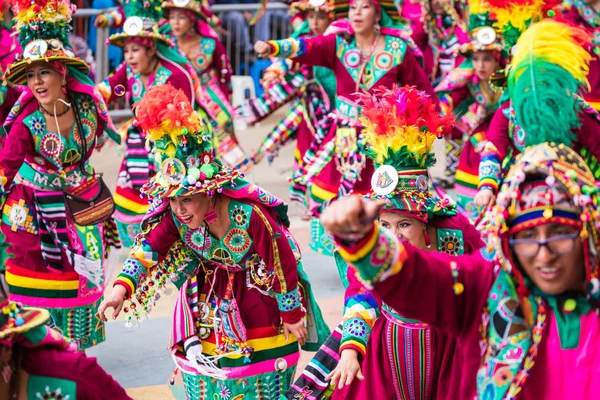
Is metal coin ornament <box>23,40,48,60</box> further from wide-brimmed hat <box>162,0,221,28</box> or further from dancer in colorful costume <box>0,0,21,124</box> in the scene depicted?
wide-brimmed hat <box>162,0,221,28</box>

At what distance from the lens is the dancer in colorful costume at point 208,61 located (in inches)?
353

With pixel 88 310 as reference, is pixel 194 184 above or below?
above

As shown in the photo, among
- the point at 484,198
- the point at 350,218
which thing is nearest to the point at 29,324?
the point at 350,218

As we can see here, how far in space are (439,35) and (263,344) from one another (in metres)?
6.55

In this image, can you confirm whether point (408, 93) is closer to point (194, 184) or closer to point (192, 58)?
point (194, 184)

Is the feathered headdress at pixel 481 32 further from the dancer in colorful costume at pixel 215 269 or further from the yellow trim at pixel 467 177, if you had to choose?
the dancer in colorful costume at pixel 215 269

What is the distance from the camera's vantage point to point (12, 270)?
588 centimetres

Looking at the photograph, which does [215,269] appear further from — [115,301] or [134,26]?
[134,26]

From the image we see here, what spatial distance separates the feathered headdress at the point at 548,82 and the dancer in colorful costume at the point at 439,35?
24.8 ft

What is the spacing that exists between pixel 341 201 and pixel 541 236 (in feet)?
1.75

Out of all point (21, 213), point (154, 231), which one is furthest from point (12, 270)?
point (154, 231)

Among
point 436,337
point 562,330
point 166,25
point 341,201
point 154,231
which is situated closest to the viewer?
point 341,201

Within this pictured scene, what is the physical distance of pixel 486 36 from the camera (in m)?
7.58

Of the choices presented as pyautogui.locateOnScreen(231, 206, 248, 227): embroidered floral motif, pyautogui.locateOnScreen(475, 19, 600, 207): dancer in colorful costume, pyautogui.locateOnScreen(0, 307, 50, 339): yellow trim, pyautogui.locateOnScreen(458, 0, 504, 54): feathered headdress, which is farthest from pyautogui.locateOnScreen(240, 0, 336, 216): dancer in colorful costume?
pyautogui.locateOnScreen(0, 307, 50, 339): yellow trim
